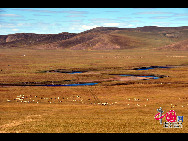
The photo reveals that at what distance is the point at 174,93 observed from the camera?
4925 cm

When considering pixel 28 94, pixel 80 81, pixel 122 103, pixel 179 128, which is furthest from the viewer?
pixel 80 81

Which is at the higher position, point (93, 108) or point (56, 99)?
point (93, 108)

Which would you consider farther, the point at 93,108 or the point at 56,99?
the point at 56,99

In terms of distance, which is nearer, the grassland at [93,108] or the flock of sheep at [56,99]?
the grassland at [93,108]

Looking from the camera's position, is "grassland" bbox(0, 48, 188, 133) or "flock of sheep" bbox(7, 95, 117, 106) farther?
"flock of sheep" bbox(7, 95, 117, 106)

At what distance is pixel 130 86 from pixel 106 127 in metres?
35.1

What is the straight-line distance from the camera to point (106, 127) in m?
23.5

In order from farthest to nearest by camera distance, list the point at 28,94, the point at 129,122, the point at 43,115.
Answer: the point at 28,94
the point at 43,115
the point at 129,122
